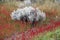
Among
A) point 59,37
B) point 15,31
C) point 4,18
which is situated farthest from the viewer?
point 4,18

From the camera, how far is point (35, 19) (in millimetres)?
16672

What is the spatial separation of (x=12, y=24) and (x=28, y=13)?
4.59 feet

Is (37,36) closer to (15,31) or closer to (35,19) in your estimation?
(15,31)

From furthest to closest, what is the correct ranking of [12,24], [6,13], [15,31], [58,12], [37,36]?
[58,12]
[6,13]
[12,24]
[15,31]
[37,36]

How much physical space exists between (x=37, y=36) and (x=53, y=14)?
379 inches

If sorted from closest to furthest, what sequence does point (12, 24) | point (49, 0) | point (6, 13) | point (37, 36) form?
point (37, 36) < point (12, 24) < point (6, 13) < point (49, 0)

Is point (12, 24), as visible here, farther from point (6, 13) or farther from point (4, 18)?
point (6, 13)

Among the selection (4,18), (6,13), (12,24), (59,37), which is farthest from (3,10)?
(59,37)

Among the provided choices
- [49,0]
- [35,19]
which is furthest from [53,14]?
[49,0]

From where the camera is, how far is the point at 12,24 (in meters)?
16.0

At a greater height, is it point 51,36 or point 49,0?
point 51,36

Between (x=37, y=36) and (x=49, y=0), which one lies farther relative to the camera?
(x=49, y=0)

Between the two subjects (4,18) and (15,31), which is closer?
(15,31)

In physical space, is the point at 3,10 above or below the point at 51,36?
below
